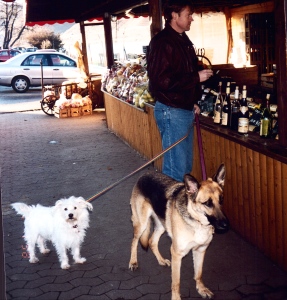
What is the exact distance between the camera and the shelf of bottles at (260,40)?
40.1ft

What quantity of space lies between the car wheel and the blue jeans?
18.9 metres

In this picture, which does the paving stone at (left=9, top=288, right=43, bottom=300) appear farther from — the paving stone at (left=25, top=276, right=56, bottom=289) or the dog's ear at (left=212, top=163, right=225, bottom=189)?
the dog's ear at (left=212, top=163, right=225, bottom=189)

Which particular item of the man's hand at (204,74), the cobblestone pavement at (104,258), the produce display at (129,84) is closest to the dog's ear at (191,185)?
the cobblestone pavement at (104,258)

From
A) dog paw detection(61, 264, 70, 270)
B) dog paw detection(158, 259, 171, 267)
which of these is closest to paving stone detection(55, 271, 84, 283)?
dog paw detection(61, 264, 70, 270)

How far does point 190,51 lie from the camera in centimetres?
477

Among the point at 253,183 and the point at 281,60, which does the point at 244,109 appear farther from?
the point at 281,60

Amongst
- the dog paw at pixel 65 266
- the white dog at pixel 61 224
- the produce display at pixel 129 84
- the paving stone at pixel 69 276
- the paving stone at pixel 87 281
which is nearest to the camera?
the paving stone at pixel 87 281

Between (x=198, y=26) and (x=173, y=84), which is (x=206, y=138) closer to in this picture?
(x=173, y=84)

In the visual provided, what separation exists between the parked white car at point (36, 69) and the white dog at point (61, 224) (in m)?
17.8

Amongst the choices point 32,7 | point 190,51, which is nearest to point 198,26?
point 32,7

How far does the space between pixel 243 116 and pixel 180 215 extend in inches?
66.5

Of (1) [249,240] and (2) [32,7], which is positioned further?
(2) [32,7]

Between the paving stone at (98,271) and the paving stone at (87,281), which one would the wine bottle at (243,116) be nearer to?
the paving stone at (98,271)

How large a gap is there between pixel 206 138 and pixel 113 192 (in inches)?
75.2
